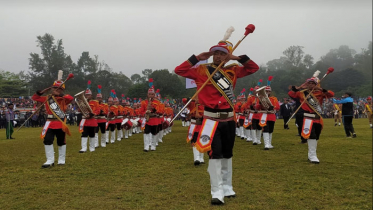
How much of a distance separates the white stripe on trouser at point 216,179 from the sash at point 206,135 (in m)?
0.28

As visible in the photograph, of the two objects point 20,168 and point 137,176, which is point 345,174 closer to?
point 137,176

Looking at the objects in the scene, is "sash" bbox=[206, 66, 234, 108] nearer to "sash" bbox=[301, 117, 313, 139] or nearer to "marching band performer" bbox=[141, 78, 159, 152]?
"sash" bbox=[301, 117, 313, 139]

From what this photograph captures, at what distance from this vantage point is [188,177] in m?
7.50

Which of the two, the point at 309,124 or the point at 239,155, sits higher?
the point at 309,124

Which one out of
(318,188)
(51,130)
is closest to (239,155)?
(318,188)

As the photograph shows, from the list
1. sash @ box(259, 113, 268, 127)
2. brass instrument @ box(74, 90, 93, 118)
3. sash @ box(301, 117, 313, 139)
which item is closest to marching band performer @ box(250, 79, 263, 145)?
sash @ box(259, 113, 268, 127)

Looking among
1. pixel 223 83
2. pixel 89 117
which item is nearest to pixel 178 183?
pixel 223 83

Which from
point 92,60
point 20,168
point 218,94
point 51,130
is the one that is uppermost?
point 92,60

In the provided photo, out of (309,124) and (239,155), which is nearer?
(309,124)

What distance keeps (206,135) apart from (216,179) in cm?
79

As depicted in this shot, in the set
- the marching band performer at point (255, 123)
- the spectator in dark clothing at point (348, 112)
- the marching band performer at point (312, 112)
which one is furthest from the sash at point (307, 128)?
the spectator in dark clothing at point (348, 112)

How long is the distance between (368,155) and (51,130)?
10.4 metres

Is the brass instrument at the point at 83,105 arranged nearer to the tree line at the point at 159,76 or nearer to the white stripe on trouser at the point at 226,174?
the tree line at the point at 159,76

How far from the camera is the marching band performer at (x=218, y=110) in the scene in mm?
5453
